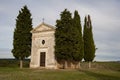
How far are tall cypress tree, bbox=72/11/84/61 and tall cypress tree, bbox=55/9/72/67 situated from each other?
86 cm

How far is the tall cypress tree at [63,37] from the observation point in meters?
31.5

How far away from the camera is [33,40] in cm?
3584

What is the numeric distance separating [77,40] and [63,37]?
2.10 meters

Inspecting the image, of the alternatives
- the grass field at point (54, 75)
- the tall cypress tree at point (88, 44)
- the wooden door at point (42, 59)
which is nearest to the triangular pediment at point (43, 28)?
the wooden door at point (42, 59)

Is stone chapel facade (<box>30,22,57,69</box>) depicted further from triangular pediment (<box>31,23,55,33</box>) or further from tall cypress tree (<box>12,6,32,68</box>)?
tall cypress tree (<box>12,6,32,68</box>)

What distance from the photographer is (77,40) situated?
32.6 metres

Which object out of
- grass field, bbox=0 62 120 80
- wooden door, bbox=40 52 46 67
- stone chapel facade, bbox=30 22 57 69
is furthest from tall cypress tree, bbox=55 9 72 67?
grass field, bbox=0 62 120 80

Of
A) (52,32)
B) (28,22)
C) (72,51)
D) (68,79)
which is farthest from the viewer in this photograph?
(28,22)

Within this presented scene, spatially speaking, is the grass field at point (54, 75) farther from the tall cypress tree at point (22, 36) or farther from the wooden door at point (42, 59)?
the tall cypress tree at point (22, 36)

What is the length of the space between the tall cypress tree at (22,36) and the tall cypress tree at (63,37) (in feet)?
17.4

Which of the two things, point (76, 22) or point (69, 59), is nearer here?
point (69, 59)

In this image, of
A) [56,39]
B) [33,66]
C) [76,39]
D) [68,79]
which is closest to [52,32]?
[56,39]

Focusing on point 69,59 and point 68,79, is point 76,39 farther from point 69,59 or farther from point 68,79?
point 68,79

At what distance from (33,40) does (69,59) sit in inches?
263
